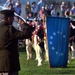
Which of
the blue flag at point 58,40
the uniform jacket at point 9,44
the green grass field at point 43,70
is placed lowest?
the green grass field at point 43,70

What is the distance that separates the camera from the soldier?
8.17 metres

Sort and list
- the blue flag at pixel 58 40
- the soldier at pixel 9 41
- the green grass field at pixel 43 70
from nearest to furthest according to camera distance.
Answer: the soldier at pixel 9 41, the green grass field at pixel 43 70, the blue flag at pixel 58 40

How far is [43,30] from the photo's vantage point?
16484mm

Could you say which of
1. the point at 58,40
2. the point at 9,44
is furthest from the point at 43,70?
the point at 9,44

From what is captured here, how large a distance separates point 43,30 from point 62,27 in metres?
1.35

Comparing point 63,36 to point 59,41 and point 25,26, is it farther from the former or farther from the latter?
point 25,26

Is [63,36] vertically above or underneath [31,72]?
above

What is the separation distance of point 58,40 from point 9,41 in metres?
7.30

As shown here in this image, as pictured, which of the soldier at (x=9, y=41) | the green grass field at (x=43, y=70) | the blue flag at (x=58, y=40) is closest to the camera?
the soldier at (x=9, y=41)

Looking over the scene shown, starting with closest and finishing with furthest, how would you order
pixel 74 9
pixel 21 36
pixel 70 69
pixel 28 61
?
pixel 21 36, pixel 70 69, pixel 28 61, pixel 74 9

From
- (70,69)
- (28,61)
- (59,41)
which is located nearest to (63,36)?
(59,41)

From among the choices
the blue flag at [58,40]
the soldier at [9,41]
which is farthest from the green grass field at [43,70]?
the soldier at [9,41]

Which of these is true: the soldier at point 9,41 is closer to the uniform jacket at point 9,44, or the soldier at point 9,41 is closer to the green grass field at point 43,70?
the uniform jacket at point 9,44

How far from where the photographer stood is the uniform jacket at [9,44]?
26.8 ft
